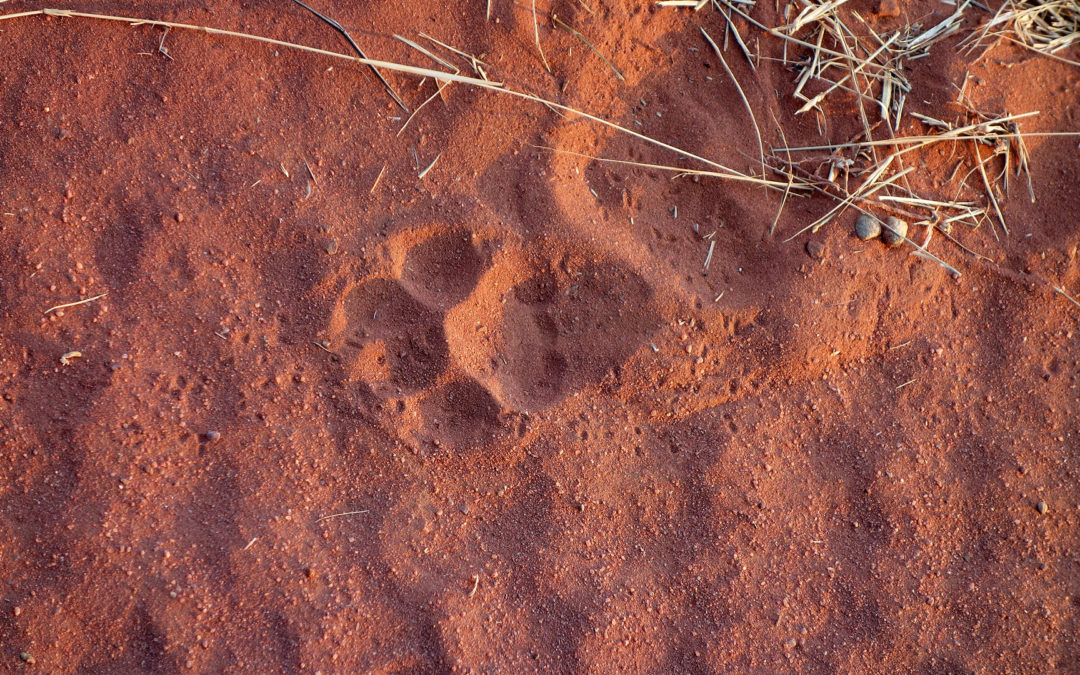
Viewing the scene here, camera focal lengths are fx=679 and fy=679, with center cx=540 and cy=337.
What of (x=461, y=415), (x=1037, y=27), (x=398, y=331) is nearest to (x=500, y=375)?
(x=461, y=415)

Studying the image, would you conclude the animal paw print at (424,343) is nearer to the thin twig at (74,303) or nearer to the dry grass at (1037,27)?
the thin twig at (74,303)

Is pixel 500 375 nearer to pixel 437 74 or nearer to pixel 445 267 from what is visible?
pixel 445 267

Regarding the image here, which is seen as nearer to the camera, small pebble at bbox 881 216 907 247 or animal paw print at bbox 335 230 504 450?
animal paw print at bbox 335 230 504 450

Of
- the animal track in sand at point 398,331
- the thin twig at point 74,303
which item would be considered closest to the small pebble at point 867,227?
the animal track in sand at point 398,331

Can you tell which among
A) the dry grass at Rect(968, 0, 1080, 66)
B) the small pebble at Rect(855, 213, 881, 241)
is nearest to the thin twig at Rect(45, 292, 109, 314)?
the small pebble at Rect(855, 213, 881, 241)

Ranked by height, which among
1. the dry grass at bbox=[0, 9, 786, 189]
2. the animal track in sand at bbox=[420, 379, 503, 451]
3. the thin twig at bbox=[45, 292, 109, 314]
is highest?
the dry grass at bbox=[0, 9, 786, 189]

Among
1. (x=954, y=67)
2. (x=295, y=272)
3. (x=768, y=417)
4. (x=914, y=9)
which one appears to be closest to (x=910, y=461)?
(x=768, y=417)

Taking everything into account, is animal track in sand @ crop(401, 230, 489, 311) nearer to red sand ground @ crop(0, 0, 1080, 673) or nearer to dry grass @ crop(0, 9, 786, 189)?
red sand ground @ crop(0, 0, 1080, 673)
